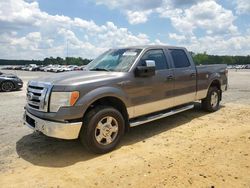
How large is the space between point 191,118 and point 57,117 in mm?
4174

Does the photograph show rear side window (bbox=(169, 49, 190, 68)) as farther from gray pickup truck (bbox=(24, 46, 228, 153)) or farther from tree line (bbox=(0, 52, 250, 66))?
tree line (bbox=(0, 52, 250, 66))

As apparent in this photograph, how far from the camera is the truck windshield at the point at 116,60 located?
5.55 m

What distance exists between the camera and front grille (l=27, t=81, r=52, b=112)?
454 cm

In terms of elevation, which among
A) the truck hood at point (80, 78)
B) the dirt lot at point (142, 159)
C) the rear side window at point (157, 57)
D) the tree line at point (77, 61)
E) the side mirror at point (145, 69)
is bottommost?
the dirt lot at point (142, 159)

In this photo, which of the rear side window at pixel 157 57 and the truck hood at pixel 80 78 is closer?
the truck hood at pixel 80 78

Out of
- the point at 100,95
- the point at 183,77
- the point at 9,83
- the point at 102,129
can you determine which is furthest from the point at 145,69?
the point at 9,83

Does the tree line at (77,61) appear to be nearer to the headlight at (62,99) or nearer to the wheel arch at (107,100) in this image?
the wheel arch at (107,100)

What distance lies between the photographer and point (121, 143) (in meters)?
5.37

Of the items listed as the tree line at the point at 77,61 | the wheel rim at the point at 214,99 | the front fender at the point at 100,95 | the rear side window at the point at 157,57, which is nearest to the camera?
the front fender at the point at 100,95

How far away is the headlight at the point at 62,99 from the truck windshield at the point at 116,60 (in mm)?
1332

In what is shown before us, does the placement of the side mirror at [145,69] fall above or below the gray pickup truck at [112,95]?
above

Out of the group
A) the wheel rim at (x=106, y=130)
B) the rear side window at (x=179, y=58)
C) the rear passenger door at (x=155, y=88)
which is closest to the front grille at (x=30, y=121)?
the wheel rim at (x=106, y=130)

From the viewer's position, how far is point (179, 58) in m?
6.83

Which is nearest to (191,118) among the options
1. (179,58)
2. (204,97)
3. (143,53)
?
(204,97)
